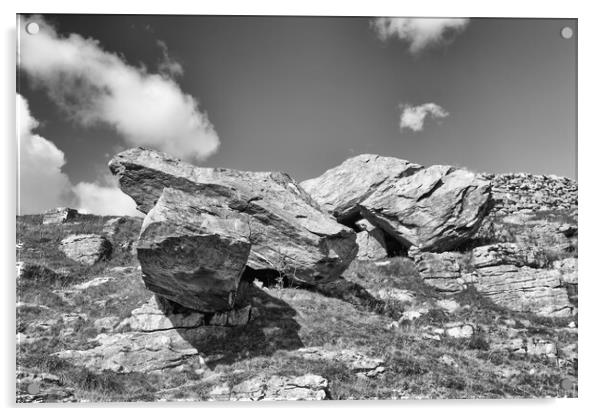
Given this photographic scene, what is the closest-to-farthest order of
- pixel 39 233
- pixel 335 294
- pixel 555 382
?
1. pixel 555 382
2. pixel 335 294
3. pixel 39 233

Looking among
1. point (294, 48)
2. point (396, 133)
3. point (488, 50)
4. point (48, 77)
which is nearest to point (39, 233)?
point (48, 77)

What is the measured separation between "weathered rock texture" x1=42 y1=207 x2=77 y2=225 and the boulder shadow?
735 inches

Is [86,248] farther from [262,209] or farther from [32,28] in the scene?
[32,28]

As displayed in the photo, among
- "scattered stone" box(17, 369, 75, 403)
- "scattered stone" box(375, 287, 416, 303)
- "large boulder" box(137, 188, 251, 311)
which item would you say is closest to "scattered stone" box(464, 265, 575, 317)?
"scattered stone" box(375, 287, 416, 303)

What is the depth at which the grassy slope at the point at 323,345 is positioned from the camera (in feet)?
36.6

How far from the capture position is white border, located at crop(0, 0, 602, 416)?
1099cm

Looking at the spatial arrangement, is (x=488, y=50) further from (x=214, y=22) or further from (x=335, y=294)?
(x=335, y=294)

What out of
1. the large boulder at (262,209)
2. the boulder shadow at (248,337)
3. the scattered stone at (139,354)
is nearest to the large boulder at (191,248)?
the boulder shadow at (248,337)

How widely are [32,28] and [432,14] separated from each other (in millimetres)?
11649

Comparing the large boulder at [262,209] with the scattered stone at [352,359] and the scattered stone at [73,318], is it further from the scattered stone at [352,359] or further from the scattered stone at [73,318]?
the scattered stone at [73,318]

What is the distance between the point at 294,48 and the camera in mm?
13430

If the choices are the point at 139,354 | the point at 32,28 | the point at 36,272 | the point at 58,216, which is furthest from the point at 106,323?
the point at 58,216

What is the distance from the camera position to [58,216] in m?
27.7
